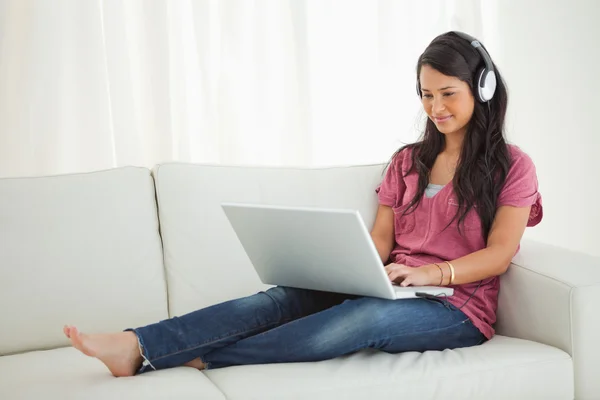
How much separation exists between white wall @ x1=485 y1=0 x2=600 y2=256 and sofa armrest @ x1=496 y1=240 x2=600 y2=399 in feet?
4.46

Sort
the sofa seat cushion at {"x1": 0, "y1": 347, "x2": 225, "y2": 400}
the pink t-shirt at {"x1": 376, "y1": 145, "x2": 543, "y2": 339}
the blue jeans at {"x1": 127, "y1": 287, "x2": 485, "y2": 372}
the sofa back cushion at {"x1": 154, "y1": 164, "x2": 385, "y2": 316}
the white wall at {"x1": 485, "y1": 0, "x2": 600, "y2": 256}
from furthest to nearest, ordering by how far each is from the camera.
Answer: the white wall at {"x1": 485, "y1": 0, "x2": 600, "y2": 256}
the sofa back cushion at {"x1": 154, "y1": 164, "x2": 385, "y2": 316}
the pink t-shirt at {"x1": 376, "y1": 145, "x2": 543, "y2": 339}
the blue jeans at {"x1": 127, "y1": 287, "x2": 485, "y2": 372}
the sofa seat cushion at {"x1": 0, "y1": 347, "x2": 225, "y2": 400}

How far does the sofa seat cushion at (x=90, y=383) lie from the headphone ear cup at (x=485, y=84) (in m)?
0.91

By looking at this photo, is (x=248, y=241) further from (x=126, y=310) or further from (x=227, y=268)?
(x=126, y=310)

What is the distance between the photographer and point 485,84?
186 centimetres

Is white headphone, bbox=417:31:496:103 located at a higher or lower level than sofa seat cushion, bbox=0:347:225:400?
higher

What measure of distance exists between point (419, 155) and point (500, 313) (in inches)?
Result: 17.5

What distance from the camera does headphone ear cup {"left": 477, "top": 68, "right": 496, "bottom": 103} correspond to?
185 cm

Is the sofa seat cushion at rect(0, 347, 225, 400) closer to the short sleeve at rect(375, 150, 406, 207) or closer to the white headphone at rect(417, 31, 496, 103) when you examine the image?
the short sleeve at rect(375, 150, 406, 207)

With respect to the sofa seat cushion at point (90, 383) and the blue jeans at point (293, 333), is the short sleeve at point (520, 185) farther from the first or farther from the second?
the sofa seat cushion at point (90, 383)

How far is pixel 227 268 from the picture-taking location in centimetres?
197

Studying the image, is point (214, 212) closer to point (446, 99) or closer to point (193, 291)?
point (193, 291)

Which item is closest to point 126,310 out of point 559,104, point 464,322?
point 464,322

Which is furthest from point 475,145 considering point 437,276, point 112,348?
point 112,348

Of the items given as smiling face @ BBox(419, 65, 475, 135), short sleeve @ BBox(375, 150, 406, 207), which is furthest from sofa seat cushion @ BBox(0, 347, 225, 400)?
smiling face @ BBox(419, 65, 475, 135)
